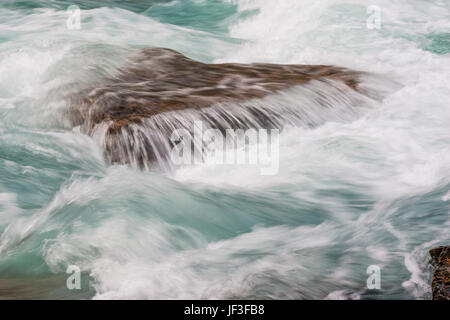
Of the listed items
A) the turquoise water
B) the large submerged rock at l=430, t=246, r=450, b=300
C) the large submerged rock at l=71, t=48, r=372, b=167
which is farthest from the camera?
the large submerged rock at l=71, t=48, r=372, b=167

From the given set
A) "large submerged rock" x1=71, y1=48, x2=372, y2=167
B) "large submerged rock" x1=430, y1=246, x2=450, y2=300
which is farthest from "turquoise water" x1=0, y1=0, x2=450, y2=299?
"large submerged rock" x1=71, y1=48, x2=372, y2=167

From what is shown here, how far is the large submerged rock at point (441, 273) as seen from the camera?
3873mm

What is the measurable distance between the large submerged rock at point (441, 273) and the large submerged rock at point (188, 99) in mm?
3658

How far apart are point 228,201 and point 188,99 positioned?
226 cm

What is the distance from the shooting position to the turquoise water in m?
4.61

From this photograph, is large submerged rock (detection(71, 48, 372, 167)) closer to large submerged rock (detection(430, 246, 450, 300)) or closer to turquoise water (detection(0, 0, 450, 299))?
turquoise water (detection(0, 0, 450, 299))

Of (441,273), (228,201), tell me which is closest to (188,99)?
(228,201)

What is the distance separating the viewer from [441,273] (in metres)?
4.07

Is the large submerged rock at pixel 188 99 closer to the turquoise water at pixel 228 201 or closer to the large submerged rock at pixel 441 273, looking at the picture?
the turquoise water at pixel 228 201

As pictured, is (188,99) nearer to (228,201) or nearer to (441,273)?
(228,201)

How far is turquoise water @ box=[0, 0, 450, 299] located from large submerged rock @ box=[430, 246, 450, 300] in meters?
0.17

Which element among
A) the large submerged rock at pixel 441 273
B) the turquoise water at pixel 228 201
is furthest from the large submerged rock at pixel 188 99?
the large submerged rock at pixel 441 273
